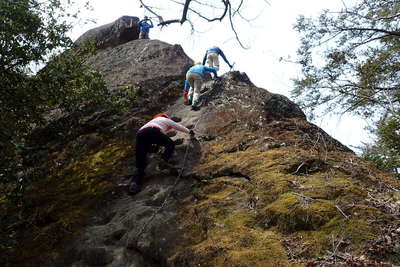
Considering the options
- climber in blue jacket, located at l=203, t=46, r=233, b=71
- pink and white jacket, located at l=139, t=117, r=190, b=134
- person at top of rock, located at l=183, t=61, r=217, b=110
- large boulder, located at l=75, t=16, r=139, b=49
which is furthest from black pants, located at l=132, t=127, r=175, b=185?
large boulder, located at l=75, t=16, r=139, b=49

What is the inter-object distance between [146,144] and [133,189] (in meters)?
1.01

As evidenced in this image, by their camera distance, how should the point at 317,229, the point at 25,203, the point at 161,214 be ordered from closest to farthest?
the point at 317,229 < the point at 161,214 < the point at 25,203

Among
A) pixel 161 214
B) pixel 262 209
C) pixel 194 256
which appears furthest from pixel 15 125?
pixel 262 209

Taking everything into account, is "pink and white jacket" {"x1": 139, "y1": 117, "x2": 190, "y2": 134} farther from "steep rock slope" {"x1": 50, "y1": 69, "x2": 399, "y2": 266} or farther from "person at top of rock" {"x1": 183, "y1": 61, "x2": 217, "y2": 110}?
"person at top of rock" {"x1": 183, "y1": 61, "x2": 217, "y2": 110}

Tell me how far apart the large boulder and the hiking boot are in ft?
38.4

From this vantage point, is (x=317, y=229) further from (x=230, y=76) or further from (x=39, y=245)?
(x=230, y=76)

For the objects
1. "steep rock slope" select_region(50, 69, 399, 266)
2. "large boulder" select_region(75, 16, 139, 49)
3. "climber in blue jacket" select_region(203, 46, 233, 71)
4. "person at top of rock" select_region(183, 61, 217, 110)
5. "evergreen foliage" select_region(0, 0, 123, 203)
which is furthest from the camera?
"large boulder" select_region(75, 16, 139, 49)

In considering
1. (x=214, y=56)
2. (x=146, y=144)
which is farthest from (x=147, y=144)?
(x=214, y=56)

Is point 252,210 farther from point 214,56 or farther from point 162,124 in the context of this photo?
point 214,56

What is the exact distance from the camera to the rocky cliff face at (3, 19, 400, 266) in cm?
371

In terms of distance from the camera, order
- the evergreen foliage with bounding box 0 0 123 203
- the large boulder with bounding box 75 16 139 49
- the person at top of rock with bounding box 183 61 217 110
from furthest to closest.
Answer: the large boulder with bounding box 75 16 139 49
the person at top of rock with bounding box 183 61 217 110
the evergreen foliage with bounding box 0 0 123 203

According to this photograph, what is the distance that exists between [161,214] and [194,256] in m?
1.29

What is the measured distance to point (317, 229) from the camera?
3.85 metres

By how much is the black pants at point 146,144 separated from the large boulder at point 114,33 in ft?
35.6
